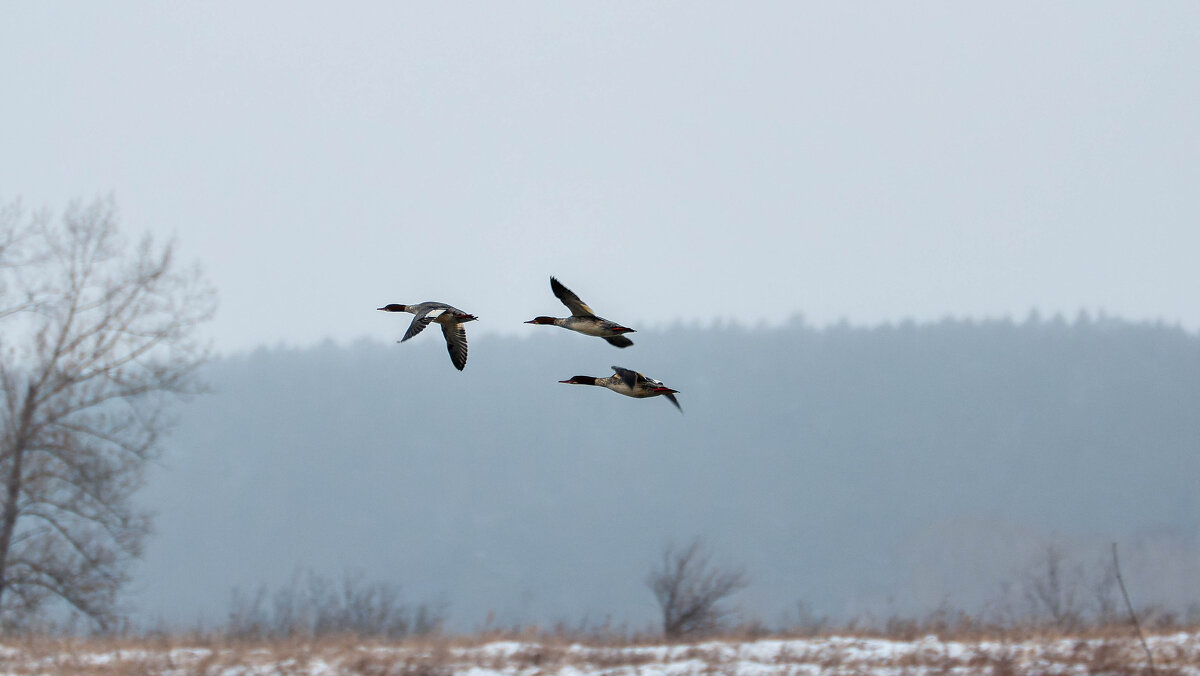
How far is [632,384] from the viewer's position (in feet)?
17.9

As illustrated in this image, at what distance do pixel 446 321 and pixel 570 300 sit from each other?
58cm

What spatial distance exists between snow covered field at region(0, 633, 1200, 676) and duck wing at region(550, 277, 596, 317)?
10943mm

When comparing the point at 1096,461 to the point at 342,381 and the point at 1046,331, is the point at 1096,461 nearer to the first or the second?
the point at 1046,331

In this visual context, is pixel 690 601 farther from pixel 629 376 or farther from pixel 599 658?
pixel 629 376

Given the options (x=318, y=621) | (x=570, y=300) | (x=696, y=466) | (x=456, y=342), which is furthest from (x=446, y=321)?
(x=696, y=466)

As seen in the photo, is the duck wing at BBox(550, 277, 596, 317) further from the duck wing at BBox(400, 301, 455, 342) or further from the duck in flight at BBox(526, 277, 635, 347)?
the duck wing at BBox(400, 301, 455, 342)

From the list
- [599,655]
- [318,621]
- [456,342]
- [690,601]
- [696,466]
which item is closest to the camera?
[456,342]

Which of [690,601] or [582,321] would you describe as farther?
[690,601]

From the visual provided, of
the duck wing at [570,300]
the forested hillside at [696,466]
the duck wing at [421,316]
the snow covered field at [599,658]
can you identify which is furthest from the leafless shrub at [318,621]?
the forested hillside at [696,466]

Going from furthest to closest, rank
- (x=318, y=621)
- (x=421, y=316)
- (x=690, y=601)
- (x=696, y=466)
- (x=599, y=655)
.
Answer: (x=696, y=466)
(x=318, y=621)
(x=690, y=601)
(x=599, y=655)
(x=421, y=316)

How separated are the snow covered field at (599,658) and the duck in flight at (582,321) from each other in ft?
35.9

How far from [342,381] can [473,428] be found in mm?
18394

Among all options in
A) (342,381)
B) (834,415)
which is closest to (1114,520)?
(834,415)

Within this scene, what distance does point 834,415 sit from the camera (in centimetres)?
15300
